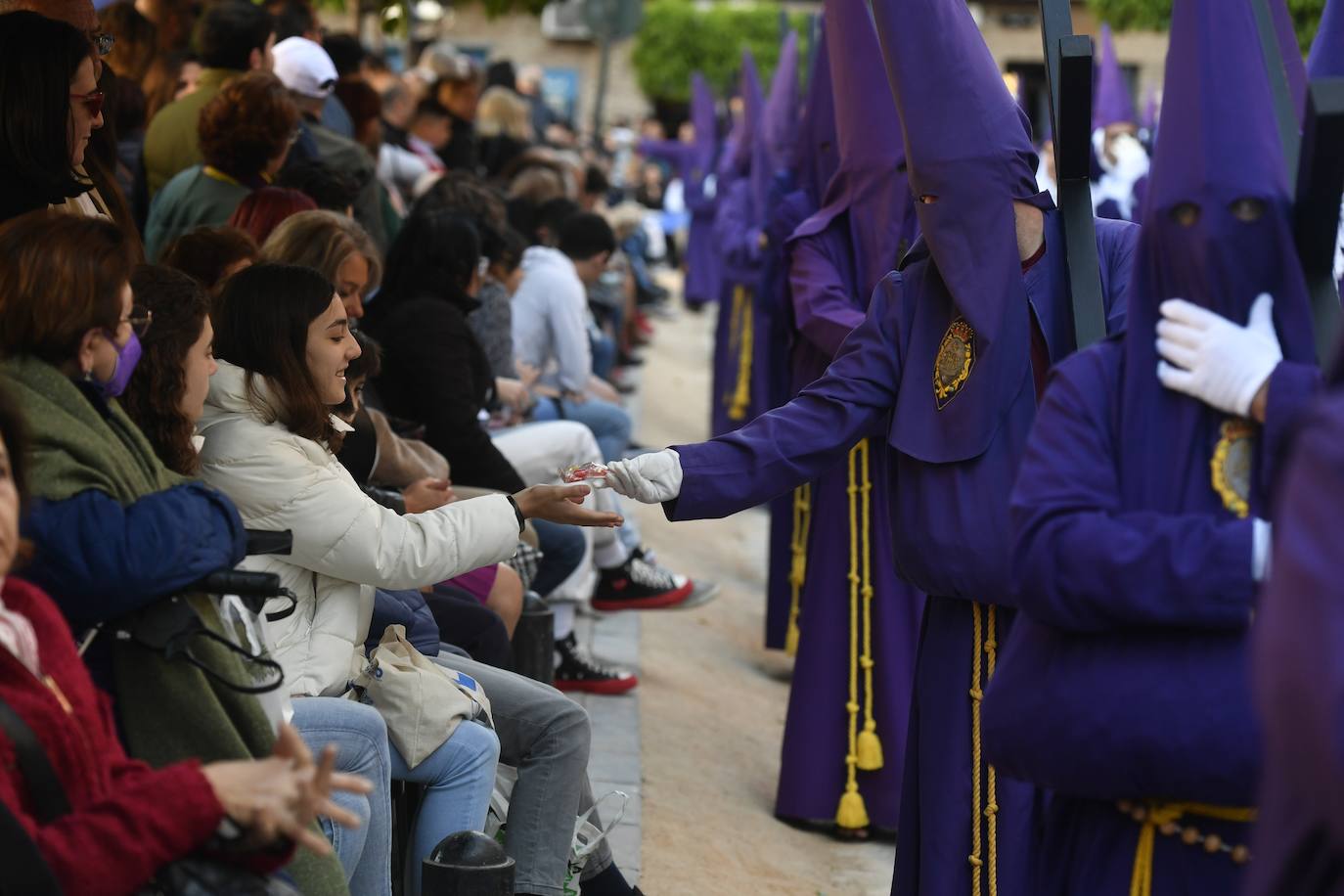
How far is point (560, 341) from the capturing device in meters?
8.52

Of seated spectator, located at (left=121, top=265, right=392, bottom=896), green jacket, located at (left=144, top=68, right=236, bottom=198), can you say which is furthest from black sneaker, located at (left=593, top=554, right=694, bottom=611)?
seated spectator, located at (left=121, top=265, right=392, bottom=896)

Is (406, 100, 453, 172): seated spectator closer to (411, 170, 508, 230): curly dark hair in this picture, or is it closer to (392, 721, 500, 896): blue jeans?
(411, 170, 508, 230): curly dark hair

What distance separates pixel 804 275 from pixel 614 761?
1786 mm

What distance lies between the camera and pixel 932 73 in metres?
4.08

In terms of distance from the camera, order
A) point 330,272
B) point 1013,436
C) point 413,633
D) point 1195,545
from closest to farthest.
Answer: point 1195,545, point 1013,436, point 413,633, point 330,272

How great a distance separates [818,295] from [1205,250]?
3.63m

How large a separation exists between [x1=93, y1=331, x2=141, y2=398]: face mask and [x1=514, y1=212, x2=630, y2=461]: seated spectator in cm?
515

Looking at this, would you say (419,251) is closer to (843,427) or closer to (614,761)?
(614,761)

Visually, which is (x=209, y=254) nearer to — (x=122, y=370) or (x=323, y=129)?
(x=122, y=370)

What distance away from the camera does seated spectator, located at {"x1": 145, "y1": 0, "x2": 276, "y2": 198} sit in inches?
260

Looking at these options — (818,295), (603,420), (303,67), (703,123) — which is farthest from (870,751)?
(703,123)

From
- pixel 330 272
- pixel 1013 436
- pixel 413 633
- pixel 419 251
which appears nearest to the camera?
pixel 1013 436

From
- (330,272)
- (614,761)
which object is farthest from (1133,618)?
(614,761)

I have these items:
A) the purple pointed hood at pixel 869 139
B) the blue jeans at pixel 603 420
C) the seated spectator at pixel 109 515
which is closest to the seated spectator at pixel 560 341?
the blue jeans at pixel 603 420
